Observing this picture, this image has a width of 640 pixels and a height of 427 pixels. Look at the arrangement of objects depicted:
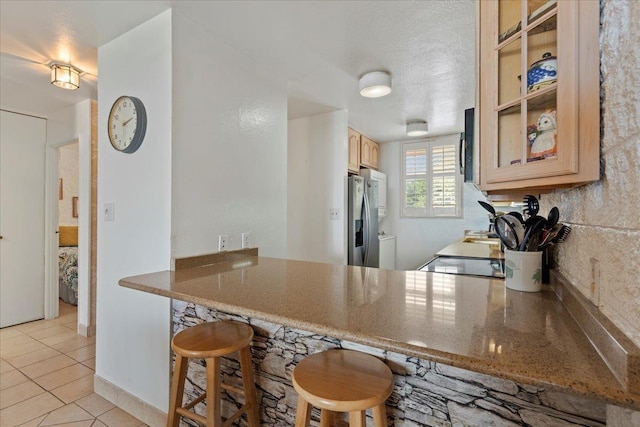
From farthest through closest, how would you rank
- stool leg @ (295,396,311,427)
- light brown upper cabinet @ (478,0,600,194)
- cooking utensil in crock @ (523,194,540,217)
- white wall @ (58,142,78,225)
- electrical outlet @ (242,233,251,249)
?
white wall @ (58,142,78,225) < electrical outlet @ (242,233,251,249) < cooking utensil in crock @ (523,194,540,217) < stool leg @ (295,396,311,427) < light brown upper cabinet @ (478,0,600,194)

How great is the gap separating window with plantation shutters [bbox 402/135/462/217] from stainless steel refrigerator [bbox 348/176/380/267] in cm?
120

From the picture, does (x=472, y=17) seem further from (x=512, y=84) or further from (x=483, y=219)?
(x=483, y=219)

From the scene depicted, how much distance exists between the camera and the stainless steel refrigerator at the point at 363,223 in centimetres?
355

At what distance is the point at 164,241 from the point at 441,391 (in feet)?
4.94

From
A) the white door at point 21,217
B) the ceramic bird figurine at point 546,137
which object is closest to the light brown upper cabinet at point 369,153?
the ceramic bird figurine at point 546,137

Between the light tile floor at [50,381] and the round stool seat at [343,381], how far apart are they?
1.45 m

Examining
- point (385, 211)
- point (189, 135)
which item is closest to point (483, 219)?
point (385, 211)

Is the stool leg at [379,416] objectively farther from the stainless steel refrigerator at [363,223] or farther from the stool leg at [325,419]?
the stainless steel refrigerator at [363,223]

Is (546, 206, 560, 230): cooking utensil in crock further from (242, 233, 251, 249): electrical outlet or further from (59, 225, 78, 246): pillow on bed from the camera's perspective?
(59, 225, 78, 246): pillow on bed

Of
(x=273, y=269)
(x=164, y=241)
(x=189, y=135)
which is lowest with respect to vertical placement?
(x=273, y=269)

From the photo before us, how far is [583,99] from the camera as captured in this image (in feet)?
2.50

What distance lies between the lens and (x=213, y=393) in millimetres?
1263

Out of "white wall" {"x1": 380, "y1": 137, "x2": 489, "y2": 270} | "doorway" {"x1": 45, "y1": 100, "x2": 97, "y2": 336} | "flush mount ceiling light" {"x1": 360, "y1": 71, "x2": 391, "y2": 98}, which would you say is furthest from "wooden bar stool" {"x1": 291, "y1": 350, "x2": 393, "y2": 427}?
"white wall" {"x1": 380, "y1": 137, "x2": 489, "y2": 270}

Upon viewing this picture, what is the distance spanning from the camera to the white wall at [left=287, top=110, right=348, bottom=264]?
3469mm
